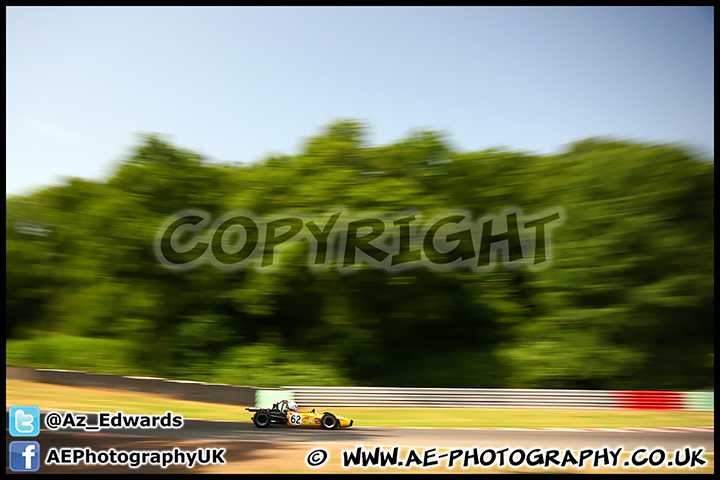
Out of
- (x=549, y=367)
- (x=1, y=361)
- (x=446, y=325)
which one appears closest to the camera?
(x=1, y=361)

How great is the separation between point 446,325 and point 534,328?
2.38 metres

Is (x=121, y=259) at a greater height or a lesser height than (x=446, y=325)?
greater

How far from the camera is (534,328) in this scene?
45.4 feet

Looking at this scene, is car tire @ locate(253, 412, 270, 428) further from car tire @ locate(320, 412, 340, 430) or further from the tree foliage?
the tree foliage

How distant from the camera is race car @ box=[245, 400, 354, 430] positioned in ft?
28.2

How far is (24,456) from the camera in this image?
7309 millimetres

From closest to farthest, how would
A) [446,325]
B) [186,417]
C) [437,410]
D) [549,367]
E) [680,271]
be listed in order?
[186,417] < [437,410] < [680,271] < [549,367] < [446,325]

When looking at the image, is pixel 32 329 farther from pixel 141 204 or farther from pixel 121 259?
pixel 141 204

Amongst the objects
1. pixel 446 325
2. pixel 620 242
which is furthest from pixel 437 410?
pixel 620 242

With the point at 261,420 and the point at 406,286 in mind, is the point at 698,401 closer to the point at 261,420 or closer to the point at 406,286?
the point at 406,286

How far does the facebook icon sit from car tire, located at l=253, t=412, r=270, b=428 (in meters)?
3.19

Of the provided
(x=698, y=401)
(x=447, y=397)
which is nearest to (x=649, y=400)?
(x=698, y=401)

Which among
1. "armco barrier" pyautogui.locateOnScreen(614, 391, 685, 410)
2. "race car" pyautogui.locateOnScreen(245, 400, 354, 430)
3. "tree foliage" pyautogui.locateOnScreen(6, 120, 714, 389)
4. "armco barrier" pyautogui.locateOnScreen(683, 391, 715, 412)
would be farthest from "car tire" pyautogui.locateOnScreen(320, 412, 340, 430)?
"armco barrier" pyautogui.locateOnScreen(683, 391, 715, 412)

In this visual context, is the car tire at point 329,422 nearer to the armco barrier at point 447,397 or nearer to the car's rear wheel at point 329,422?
the car's rear wheel at point 329,422
